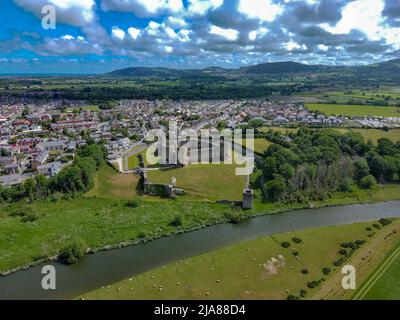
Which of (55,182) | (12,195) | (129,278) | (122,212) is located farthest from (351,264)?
(12,195)

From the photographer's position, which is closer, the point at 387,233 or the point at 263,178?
the point at 387,233

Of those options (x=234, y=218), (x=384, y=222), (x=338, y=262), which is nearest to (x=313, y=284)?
(x=338, y=262)

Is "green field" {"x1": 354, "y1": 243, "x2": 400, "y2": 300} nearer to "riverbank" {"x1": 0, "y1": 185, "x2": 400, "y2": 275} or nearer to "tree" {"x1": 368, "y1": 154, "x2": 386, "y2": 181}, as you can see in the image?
"riverbank" {"x1": 0, "y1": 185, "x2": 400, "y2": 275}

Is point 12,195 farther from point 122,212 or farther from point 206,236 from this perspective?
point 206,236

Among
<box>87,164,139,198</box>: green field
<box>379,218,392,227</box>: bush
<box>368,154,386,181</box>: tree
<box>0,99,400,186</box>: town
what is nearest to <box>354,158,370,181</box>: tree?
<box>368,154,386,181</box>: tree

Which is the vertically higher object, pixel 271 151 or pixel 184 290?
pixel 271 151
